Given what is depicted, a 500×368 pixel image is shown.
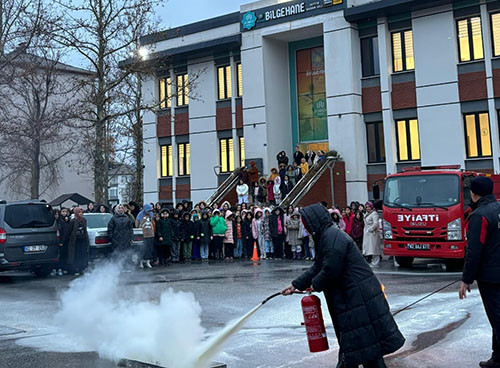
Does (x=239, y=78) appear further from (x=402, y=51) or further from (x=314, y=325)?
(x=314, y=325)

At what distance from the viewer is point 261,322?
30.0ft

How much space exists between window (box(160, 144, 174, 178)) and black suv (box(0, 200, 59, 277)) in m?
18.4

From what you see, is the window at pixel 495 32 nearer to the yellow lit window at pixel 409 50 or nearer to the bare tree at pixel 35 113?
the yellow lit window at pixel 409 50

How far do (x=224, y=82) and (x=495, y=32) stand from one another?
14241 millimetres

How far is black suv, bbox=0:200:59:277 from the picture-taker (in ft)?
49.5

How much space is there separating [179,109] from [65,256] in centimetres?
1827

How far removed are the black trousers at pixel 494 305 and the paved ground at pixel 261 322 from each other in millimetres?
405

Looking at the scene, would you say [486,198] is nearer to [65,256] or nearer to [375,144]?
[65,256]

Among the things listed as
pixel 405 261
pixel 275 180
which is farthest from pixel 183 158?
pixel 405 261

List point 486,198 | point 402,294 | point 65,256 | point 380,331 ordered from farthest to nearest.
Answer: point 65,256 → point 402,294 → point 486,198 → point 380,331

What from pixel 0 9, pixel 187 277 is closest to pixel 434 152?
pixel 187 277

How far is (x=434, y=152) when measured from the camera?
25578 mm

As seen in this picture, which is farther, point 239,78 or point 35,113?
point 35,113

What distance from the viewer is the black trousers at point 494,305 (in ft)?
19.8
